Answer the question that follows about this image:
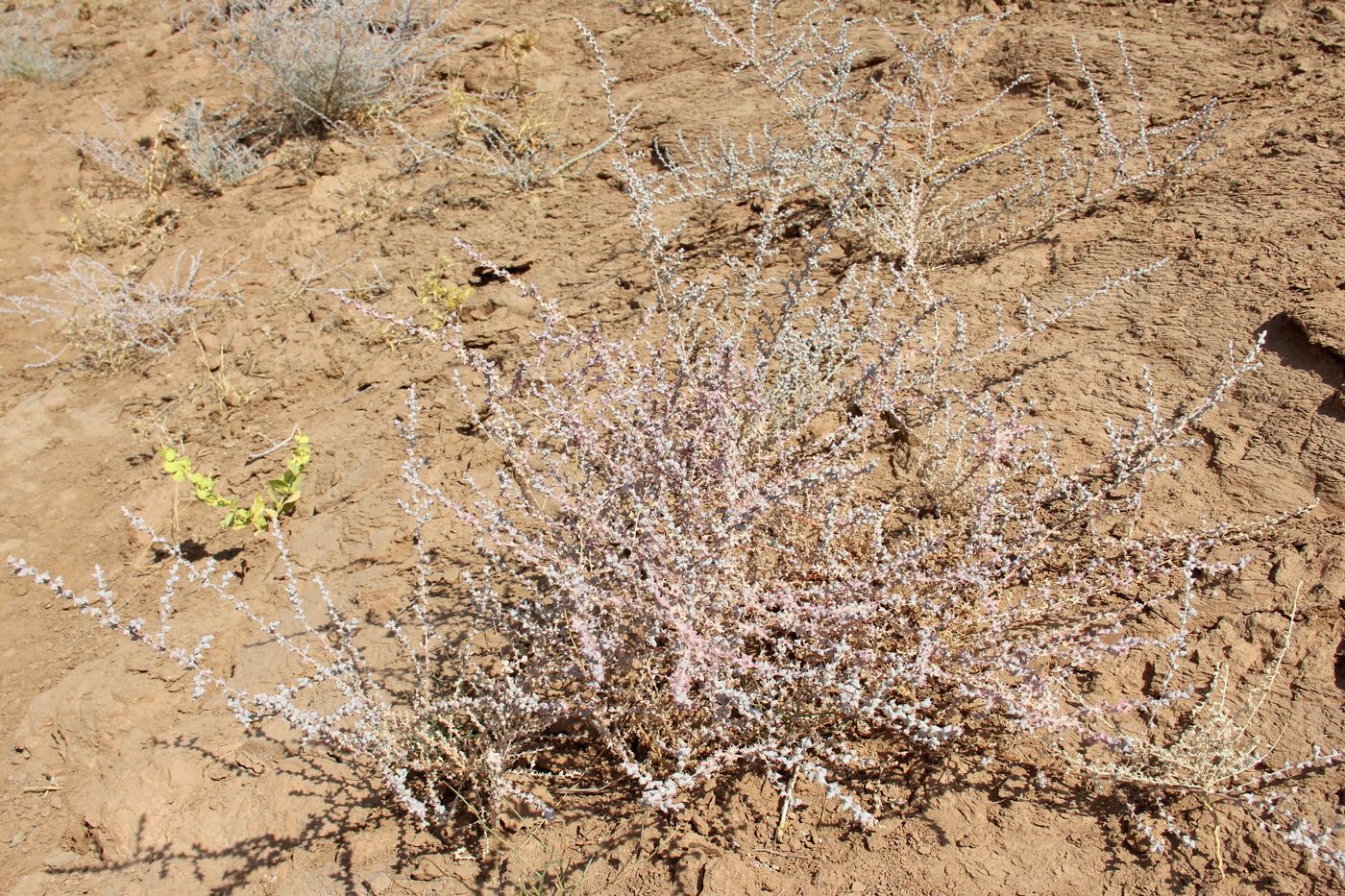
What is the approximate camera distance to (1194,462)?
7.46 feet

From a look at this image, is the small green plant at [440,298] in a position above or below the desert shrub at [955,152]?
below

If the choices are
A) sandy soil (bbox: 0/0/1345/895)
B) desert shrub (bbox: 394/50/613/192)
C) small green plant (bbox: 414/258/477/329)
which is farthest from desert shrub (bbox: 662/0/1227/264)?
small green plant (bbox: 414/258/477/329)

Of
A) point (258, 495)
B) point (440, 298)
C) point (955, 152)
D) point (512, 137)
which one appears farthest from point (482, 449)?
point (955, 152)

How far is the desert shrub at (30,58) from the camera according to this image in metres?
5.83

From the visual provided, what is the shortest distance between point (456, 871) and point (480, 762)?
0.71 ft

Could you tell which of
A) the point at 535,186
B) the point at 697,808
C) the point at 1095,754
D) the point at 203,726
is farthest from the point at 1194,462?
the point at 535,186

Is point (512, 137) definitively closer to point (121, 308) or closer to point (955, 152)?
point (121, 308)

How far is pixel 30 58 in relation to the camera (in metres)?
5.85

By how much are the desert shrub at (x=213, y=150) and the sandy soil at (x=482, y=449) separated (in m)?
0.09

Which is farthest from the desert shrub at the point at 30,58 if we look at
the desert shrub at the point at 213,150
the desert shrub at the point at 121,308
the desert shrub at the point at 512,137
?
the desert shrub at the point at 512,137

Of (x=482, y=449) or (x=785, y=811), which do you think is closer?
(x=785, y=811)

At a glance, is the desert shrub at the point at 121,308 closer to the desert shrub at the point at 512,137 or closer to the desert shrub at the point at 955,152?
the desert shrub at the point at 512,137

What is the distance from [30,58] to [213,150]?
2.33m

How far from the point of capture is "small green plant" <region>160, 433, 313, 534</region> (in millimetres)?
2848
